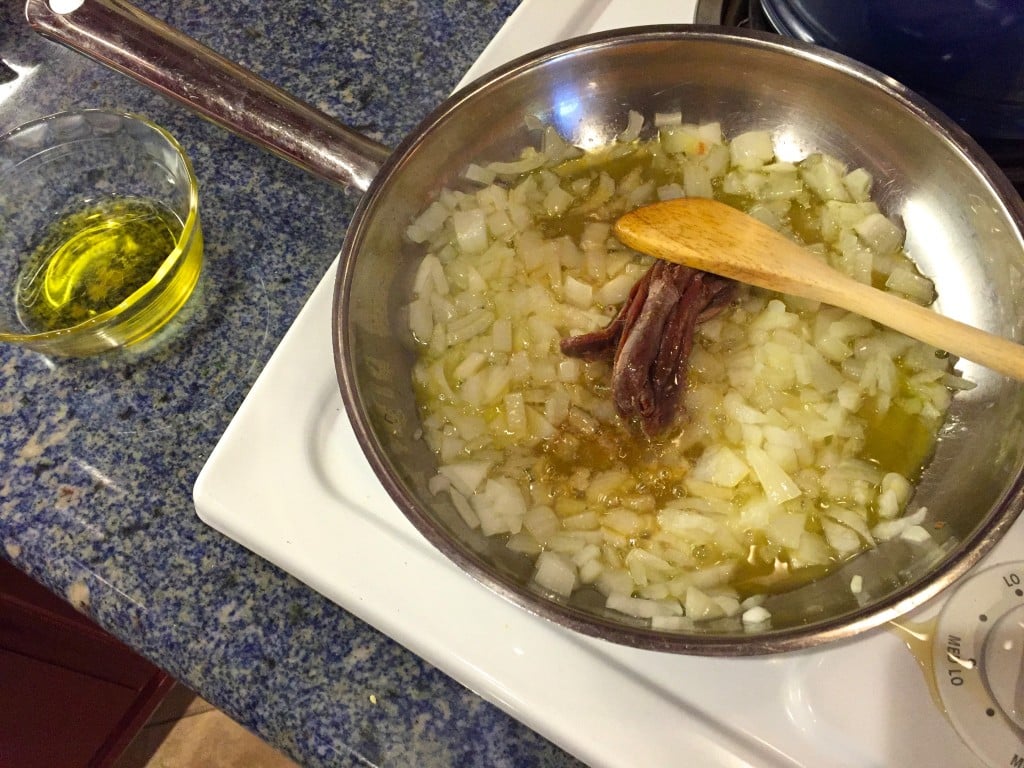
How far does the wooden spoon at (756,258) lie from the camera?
84cm

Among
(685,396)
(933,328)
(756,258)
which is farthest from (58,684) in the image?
(933,328)

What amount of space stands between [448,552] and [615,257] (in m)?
0.52

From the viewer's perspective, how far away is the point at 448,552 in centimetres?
70

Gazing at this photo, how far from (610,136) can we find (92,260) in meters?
0.74

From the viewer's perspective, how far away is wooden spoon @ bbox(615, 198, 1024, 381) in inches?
33.1

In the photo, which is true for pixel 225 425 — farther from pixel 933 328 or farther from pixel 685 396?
pixel 933 328

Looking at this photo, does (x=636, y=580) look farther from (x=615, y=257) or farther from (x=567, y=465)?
(x=615, y=257)

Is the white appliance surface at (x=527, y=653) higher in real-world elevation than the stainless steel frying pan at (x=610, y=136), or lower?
lower

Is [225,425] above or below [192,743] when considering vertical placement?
above

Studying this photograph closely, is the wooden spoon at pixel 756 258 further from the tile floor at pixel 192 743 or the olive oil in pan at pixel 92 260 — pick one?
the tile floor at pixel 192 743

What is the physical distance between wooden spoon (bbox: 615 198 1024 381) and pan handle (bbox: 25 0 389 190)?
0.35 meters

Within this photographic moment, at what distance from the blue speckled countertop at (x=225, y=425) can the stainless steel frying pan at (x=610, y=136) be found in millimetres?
162

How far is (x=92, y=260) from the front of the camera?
40.8 inches

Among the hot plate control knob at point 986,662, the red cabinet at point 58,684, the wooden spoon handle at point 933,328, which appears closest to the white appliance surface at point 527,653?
the hot plate control knob at point 986,662
